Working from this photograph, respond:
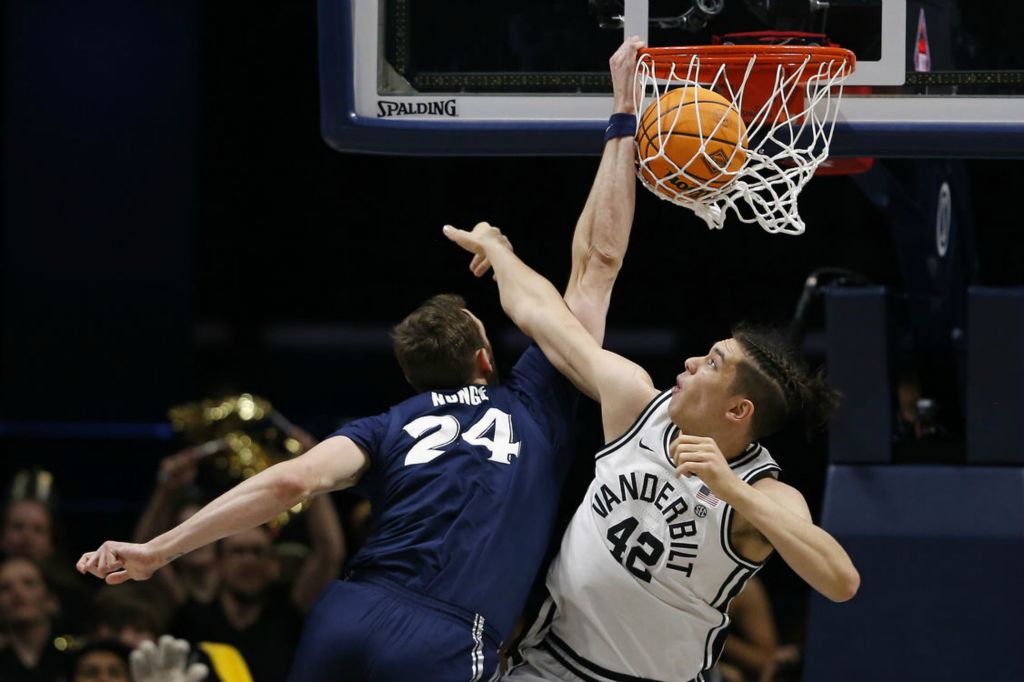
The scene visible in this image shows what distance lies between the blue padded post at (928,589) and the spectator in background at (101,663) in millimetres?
2608

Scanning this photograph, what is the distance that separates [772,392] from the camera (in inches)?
151

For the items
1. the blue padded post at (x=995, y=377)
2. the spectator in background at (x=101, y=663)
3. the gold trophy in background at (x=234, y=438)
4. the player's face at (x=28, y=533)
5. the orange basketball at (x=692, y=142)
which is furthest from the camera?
the gold trophy in background at (x=234, y=438)

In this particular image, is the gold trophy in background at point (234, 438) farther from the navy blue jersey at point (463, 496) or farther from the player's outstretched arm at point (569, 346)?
the navy blue jersey at point (463, 496)

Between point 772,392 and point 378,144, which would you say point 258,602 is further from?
point 772,392

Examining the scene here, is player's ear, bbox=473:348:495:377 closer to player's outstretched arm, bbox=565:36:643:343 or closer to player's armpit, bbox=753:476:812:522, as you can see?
player's outstretched arm, bbox=565:36:643:343

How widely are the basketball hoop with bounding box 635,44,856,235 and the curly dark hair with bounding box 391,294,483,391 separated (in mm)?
663

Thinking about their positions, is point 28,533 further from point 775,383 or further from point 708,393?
point 775,383

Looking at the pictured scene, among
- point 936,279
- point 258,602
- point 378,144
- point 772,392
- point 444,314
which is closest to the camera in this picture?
point 772,392

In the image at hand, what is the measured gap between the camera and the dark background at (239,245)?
910 cm

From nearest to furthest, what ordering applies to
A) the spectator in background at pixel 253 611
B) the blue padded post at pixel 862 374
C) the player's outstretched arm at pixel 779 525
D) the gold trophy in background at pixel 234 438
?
the player's outstretched arm at pixel 779 525
the blue padded post at pixel 862 374
the spectator in background at pixel 253 611
the gold trophy in background at pixel 234 438

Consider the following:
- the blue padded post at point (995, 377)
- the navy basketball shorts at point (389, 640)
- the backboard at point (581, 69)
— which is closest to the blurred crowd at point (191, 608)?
the blue padded post at point (995, 377)

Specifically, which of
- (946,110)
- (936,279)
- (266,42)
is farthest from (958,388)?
(266,42)

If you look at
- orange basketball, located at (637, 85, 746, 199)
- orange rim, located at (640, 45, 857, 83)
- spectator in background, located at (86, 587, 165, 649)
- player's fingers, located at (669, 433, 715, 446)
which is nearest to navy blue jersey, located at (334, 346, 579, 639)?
player's fingers, located at (669, 433, 715, 446)

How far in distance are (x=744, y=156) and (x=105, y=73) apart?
244 inches
